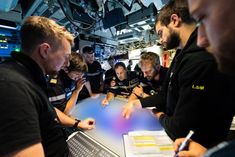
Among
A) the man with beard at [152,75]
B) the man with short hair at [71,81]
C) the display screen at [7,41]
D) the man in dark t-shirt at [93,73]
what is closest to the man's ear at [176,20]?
the man with short hair at [71,81]

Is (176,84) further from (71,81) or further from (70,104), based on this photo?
(71,81)

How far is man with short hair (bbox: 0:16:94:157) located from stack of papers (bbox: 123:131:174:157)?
14.2 inches

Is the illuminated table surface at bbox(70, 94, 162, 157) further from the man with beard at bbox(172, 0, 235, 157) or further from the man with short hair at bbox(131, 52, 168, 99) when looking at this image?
the man with short hair at bbox(131, 52, 168, 99)

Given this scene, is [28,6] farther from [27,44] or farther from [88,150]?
[88,150]

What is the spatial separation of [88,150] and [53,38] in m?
0.67

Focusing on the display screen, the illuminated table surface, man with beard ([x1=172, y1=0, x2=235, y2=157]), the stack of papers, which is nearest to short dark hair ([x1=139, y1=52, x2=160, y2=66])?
the illuminated table surface

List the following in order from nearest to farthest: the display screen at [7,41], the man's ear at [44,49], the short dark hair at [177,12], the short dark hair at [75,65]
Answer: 1. the man's ear at [44,49]
2. the short dark hair at [177,12]
3. the short dark hair at [75,65]
4. the display screen at [7,41]

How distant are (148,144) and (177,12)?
850 millimetres

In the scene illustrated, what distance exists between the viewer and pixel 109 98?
8.14 feet

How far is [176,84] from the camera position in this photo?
108 cm

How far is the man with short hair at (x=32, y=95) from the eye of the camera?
0.70m

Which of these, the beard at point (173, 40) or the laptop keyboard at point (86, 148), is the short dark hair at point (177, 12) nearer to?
the beard at point (173, 40)

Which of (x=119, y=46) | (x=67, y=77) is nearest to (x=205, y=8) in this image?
(x=67, y=77)

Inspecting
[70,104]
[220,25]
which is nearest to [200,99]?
[220,25]
